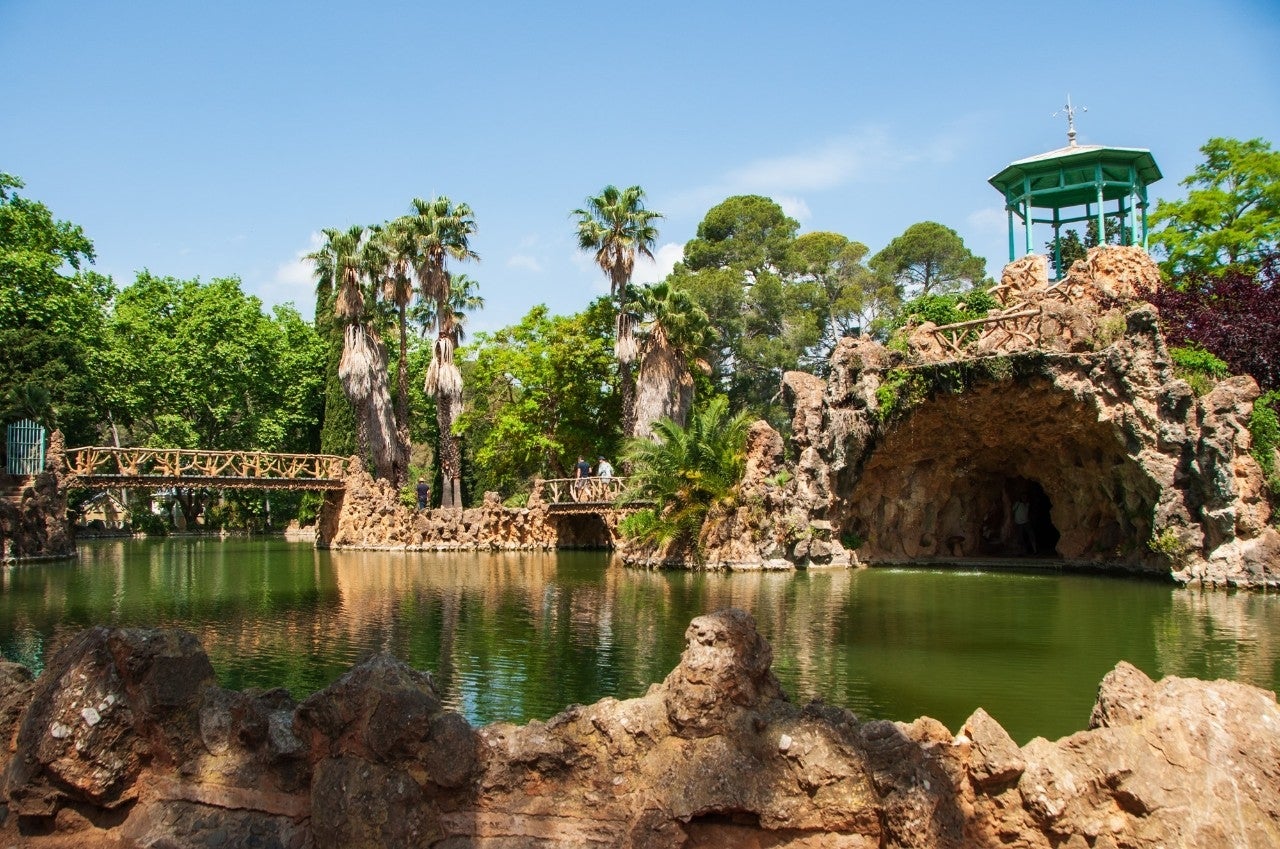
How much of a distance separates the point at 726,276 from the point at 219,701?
42.0 metres

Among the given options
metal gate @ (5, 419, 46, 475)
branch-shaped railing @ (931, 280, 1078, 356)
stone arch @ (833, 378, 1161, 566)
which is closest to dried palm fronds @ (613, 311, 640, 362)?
stone arch @ (833, 378, 1161, 566)

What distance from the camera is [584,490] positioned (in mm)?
32281

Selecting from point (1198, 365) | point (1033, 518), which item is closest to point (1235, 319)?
point (1198, 365)

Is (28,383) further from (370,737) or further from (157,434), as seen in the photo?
(370,737)

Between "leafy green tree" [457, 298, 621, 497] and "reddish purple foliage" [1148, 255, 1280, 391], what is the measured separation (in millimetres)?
19797

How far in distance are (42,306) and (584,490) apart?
65.5ft

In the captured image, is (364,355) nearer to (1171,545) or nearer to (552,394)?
(552,394)

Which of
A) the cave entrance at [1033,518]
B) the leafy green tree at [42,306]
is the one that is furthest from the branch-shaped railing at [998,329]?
the leafy green tree at [42,306]

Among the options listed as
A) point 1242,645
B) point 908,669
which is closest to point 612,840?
point 908,669

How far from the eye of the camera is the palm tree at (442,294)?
3734 centimetres

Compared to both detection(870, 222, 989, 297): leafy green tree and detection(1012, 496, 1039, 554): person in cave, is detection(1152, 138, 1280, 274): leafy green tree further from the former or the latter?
detection(870, 222, 989, 297): leafy green tree

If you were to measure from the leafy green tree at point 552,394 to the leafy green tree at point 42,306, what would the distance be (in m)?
13.9

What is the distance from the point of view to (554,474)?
38.9 m

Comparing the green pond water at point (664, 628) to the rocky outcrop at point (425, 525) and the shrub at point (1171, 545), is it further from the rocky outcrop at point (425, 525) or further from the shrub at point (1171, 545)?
the rocky outcrop at point (425, 525)
